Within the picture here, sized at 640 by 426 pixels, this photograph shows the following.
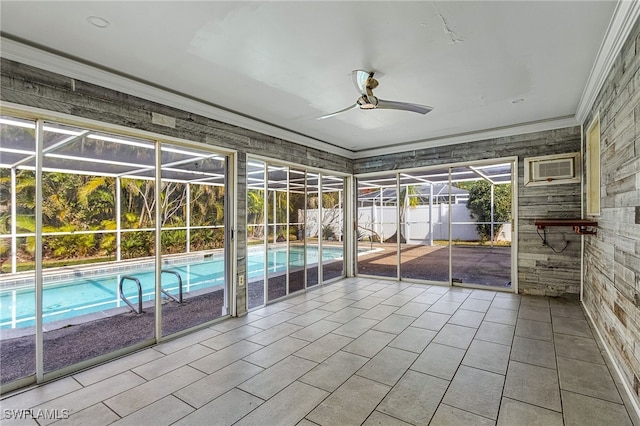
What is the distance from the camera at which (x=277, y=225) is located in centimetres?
502

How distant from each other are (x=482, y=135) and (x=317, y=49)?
3762 mm

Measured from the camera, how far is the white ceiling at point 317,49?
6.69 ft

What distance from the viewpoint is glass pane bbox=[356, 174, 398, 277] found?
6.99 metres

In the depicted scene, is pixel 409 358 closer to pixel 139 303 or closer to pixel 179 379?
pixel 179 379

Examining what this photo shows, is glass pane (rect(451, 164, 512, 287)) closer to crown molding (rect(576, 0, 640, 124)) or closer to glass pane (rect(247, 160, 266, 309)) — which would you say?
crown molding (rect(576, 0, 640, 124))

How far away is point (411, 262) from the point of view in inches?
334

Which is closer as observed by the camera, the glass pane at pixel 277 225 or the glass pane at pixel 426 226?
the glass pane at pixel 277 225

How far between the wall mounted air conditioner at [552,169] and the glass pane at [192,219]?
4697 millimetres

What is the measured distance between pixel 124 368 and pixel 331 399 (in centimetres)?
192

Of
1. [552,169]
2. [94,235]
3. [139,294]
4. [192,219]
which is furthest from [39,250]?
[552,169]

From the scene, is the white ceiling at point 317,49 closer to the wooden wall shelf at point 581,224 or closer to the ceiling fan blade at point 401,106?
the ceiling fan blade at point 401,106

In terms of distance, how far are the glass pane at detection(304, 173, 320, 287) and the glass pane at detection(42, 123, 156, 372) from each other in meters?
2.60

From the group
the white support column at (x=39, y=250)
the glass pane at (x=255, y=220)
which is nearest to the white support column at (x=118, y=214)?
the white support column at (x=39, y=250)

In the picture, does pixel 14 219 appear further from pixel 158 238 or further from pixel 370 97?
pixel 370 97
